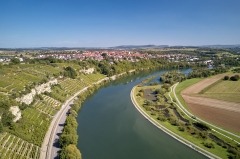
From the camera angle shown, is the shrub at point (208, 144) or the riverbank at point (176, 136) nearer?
the riverbank at point (176, 136)

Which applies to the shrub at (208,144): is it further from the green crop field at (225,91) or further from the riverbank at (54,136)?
the green crop field at (225,91)

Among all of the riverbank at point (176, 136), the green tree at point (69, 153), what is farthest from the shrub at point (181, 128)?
the green tree at point (69, 153)

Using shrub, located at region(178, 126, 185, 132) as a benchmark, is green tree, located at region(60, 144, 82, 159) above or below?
above

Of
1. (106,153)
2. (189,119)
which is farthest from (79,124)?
(189,119)

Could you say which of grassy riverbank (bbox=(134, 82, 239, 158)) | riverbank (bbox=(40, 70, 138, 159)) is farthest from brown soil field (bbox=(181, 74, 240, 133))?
riverbank (bbox=(40, 70, 138, 159))

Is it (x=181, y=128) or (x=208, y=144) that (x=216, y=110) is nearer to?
(x=181, y=128)

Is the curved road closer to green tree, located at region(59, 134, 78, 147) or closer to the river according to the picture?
green tree, located at region(59, 134, 78, 147)
